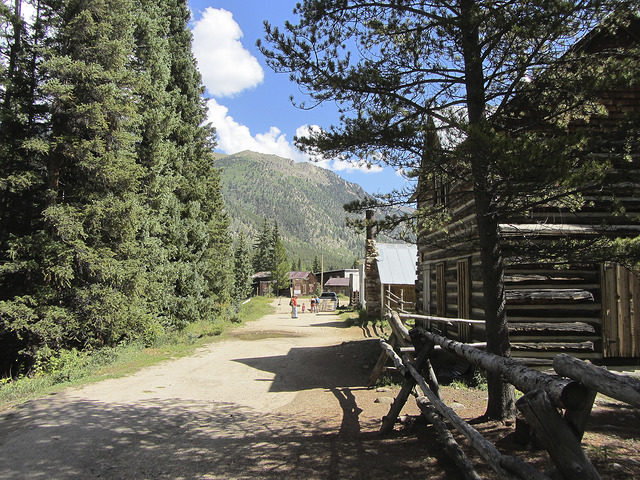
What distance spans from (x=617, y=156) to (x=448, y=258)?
7667mm

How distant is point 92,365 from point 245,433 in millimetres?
6762

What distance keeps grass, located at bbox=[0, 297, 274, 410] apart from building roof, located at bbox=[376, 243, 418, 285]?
1215 cm

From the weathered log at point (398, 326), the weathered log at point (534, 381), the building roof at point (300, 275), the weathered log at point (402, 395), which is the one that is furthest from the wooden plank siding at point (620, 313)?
the building roof at point (300, 275)

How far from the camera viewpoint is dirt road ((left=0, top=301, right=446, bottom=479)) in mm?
4531

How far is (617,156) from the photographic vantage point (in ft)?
13.5

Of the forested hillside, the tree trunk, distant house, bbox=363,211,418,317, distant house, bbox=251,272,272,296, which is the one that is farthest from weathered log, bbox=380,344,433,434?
distant house, bbox=251,272,272,296

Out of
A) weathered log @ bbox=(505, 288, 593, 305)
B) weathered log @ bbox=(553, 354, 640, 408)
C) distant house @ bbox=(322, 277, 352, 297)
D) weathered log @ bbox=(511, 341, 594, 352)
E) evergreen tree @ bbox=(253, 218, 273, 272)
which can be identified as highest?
evergreen tree @ bbox=(253, 218, 273, 272)

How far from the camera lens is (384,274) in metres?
23.4

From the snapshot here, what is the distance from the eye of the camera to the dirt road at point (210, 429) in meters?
4.53

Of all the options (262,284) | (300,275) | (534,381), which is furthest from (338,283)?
(534,381)

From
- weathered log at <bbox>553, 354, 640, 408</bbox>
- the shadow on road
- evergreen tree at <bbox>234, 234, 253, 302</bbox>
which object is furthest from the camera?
evergreen tree at <bbox>234, 234, 253, 302</bbox>

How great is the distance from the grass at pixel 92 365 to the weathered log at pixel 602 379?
8.97m

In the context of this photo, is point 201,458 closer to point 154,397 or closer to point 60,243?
point 154,397

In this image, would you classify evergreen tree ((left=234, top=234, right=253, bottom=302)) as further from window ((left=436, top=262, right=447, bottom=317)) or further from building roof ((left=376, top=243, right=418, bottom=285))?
window ((left=436, top=262, right=447, bottom=317))
